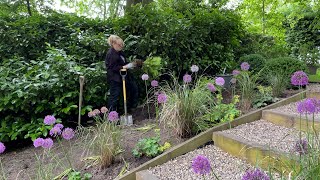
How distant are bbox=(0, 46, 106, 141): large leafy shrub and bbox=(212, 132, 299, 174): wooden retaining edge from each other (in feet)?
6.75

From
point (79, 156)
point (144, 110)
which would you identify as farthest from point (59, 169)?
point (144, 110)

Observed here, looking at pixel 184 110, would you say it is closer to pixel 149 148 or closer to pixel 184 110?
pixel 184 110

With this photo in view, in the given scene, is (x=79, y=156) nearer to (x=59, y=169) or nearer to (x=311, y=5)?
(x=59, y=169)

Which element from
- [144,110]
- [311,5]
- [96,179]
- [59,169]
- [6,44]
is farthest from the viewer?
[311,5]

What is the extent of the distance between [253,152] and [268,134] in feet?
1.79

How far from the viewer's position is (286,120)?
9.82 feet

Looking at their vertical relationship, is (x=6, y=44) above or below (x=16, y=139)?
above

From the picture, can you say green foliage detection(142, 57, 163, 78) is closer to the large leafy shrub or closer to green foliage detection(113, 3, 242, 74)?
green foliage detection(113, 3, 242, 74)

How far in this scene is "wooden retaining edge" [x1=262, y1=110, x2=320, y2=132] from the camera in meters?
2.80

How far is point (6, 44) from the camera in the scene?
498 cm

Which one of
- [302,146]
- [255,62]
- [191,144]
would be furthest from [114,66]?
[255,62]

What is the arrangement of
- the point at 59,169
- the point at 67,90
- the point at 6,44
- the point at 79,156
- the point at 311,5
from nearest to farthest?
Result: the point at 59,169 → the point at 79,156 → the point at 67,90 → the point at 6,44 → the point at 311,5

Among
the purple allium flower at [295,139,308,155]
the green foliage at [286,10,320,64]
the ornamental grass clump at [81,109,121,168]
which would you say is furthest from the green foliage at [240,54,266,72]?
the green foliage at [286,10,320,64]

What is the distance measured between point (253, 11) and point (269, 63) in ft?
26.2
